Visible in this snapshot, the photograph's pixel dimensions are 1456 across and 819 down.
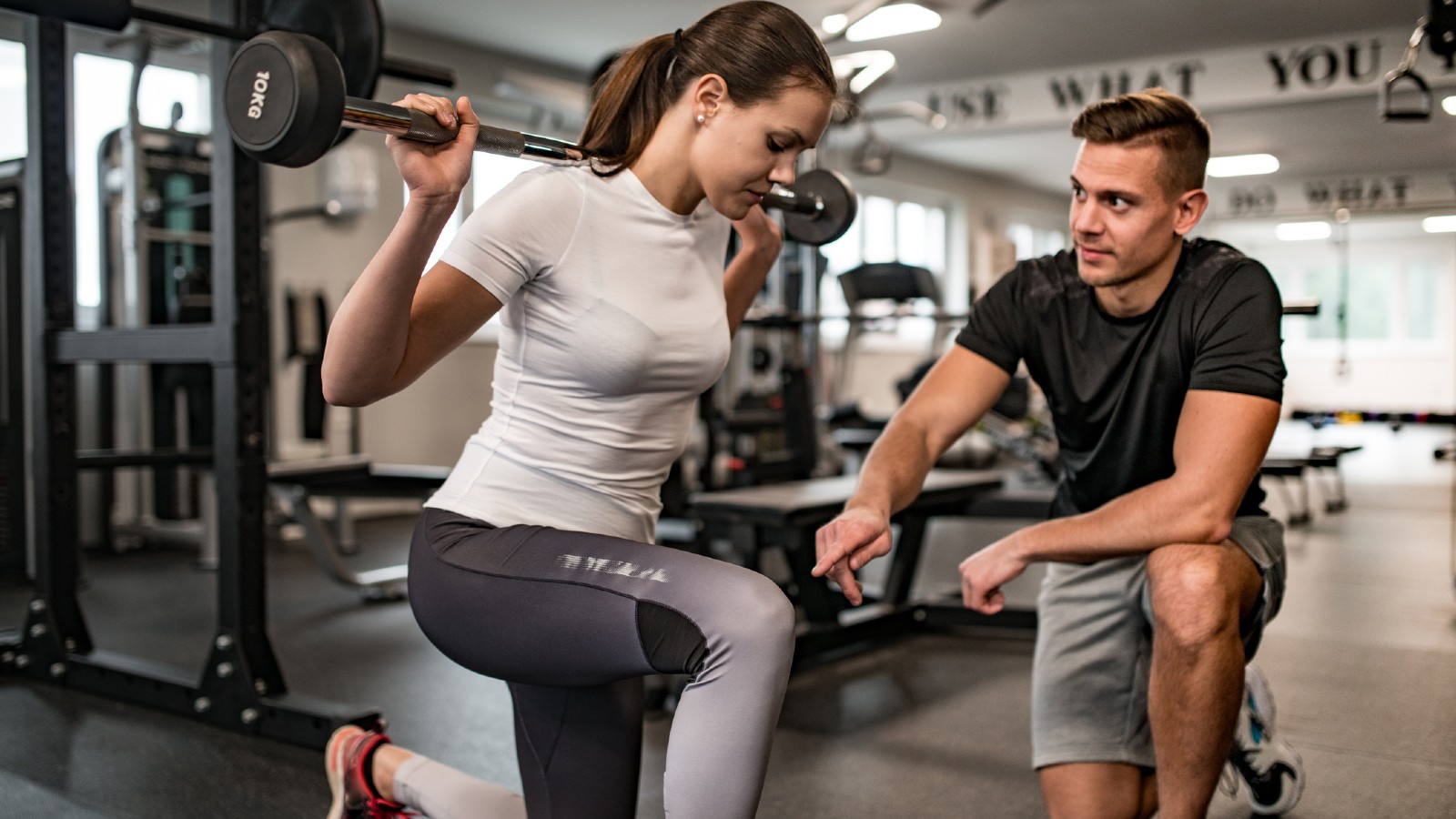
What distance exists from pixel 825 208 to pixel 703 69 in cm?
58

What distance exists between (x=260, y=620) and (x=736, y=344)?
3.75 metres

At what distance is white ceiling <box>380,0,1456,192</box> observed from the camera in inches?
236

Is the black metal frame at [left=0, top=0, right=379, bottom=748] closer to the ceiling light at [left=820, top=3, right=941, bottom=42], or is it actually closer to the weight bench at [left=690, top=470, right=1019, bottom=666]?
the weight bench at [left=690, top=470, right=1019, bottom=666]

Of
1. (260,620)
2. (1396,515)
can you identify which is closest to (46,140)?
(260,620)

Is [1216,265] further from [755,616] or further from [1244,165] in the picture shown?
[1244,165]

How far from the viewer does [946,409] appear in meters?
1.61

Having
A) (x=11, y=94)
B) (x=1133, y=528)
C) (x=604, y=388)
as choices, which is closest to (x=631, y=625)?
(x=604, y=388)

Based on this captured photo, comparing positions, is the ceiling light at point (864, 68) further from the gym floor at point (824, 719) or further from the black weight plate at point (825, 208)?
the black weight plate at point (825, 208)

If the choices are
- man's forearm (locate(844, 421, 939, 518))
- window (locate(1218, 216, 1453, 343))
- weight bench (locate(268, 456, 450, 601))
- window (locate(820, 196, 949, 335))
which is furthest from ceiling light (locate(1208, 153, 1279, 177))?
man's forearm (locate(844, 421, 939, 518))

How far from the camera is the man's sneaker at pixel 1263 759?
189cm

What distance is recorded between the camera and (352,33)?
5.85 feet

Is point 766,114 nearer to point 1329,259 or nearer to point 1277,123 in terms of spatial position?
point 1277,123

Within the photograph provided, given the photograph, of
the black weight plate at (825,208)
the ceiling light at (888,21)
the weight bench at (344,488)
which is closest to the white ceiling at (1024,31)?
the ceiling light at (888,21)

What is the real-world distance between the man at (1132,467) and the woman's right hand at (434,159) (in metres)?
0.54
